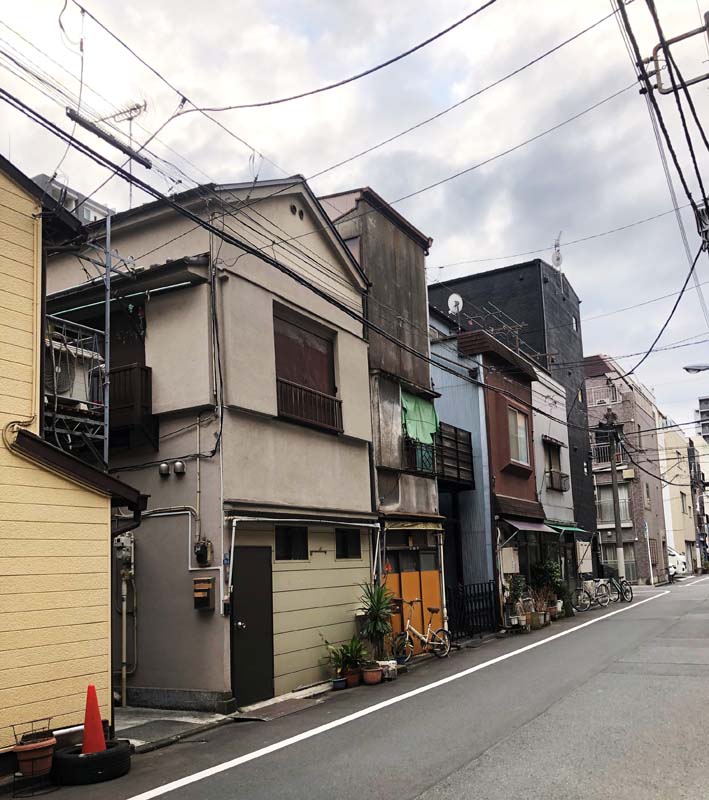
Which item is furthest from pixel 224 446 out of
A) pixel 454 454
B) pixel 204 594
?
pixel 454 454

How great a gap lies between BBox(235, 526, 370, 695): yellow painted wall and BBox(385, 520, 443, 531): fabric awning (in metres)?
1.47

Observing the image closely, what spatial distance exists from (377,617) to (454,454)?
7.27 meters

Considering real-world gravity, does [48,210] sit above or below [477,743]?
above

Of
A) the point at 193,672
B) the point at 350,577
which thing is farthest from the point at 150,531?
the point at 350,577

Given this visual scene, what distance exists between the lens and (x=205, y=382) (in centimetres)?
1244

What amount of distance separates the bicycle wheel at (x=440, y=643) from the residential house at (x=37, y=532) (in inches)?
347

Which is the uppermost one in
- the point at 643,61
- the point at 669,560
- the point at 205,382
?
the point at 643,61

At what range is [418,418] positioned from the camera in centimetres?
1914

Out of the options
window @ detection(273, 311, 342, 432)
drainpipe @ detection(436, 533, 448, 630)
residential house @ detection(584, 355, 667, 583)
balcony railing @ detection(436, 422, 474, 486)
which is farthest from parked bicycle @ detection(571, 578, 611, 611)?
residential house @ detection(584, 355, 667, 583)

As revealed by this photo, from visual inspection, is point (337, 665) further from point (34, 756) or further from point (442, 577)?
point (34, 756)

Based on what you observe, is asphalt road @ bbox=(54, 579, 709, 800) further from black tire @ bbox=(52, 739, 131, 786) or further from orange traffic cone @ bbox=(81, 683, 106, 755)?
orange traffic cone @ bbox=(81, 683, 106, 755)

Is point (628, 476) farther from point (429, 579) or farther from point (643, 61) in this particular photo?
point (643, 61)

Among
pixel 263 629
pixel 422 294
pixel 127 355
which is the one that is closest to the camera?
pixel 263 629

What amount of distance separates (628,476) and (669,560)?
1095cm
